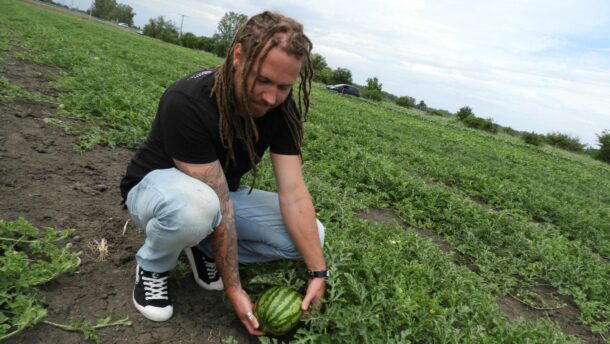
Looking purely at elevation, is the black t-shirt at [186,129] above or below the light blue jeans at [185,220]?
above

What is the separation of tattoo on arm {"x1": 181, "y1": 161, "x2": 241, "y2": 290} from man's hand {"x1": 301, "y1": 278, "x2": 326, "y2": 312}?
447 mm

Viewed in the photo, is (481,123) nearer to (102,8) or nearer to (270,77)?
(270,77)

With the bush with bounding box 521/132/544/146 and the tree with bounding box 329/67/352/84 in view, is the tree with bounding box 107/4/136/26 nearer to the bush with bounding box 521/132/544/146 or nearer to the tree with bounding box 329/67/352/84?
the tree with bounding box 329/67/352/84

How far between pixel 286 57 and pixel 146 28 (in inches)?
3456

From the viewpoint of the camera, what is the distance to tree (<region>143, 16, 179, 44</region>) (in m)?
67.8

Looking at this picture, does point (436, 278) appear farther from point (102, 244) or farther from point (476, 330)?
point (102, 244)

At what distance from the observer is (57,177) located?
3.97 m

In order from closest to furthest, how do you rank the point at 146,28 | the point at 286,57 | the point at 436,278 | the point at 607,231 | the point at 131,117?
the point at 286,57 → the point at 436,278 → the point at 131,117 → the point at 607,231 → the point at 146,28

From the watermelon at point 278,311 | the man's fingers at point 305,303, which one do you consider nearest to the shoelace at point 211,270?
the watermelon at point 278,311

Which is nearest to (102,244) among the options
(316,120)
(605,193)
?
(316,120)

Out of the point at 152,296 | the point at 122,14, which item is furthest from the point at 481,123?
the point at 122,14

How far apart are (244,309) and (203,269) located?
1.79ft

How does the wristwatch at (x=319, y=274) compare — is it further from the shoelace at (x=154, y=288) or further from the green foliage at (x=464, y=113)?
the green foliage at (x=464, y=113)

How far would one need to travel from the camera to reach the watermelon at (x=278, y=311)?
248 cm
